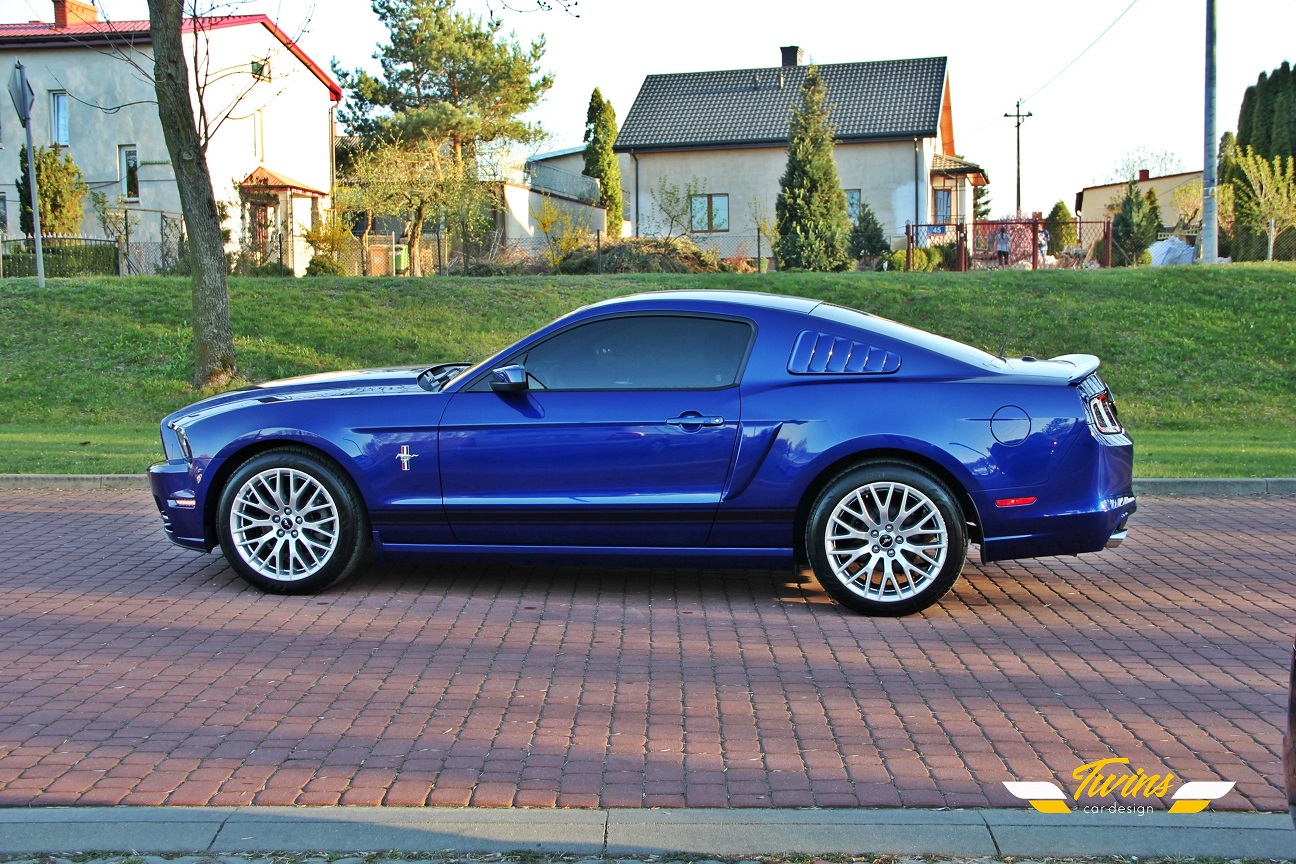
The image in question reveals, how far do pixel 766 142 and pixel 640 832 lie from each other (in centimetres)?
4044

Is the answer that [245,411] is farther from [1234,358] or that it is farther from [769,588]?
[1234,358]

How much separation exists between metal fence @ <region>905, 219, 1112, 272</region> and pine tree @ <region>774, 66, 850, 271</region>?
2158 millimetres

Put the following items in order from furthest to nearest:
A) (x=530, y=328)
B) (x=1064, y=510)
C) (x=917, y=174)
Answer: (x=917, y=174)
(x=530, y=328)
(x=1064, y=510)

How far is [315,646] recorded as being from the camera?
5.85 m

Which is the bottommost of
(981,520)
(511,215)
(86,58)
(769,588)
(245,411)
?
(769,588)

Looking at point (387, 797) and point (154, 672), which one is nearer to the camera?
point (387, 797)

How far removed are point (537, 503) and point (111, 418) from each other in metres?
11.1

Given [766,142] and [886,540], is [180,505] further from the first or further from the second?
[766,142]

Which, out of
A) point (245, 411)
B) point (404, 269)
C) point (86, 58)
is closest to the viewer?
point (245, 411)

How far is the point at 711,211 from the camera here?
43.6 meters

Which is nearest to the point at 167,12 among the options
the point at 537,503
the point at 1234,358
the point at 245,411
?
the point at 245,411

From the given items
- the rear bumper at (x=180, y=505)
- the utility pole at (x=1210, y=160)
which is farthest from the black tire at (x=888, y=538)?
the utility pole at (x=1210, y=160)

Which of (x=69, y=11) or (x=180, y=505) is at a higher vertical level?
(x=69, y=11)

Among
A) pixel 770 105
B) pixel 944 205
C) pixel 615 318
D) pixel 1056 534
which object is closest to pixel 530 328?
pixel 615 318
